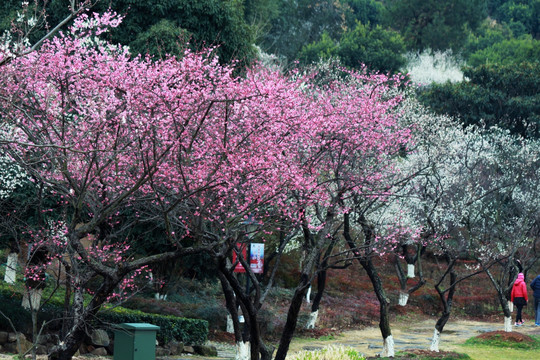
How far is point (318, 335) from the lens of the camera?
23547 mm

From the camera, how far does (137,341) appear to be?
10.5 meters

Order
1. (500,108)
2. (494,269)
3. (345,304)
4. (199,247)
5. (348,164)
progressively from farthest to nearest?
(500,108) < (494,269) < (345,304) < (348,164) < (199,247)

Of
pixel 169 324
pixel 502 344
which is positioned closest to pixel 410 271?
pixel 502 344

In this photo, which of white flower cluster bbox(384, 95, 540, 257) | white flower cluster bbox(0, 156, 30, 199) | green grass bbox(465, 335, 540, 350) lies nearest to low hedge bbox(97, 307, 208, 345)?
white flower cluster bbox(0, 156, 30, 199)

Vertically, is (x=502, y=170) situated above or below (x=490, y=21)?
below

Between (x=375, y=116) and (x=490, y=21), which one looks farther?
(x=490, y=21)

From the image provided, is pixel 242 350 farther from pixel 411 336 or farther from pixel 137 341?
pixel 411 336

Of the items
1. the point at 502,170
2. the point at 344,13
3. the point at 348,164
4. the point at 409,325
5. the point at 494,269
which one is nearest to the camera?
the point at 348,164

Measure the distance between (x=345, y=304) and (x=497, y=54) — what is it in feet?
120

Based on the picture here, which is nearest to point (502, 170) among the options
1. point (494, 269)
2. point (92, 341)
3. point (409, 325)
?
point (494, 269)

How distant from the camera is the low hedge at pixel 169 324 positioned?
1716 centimetres

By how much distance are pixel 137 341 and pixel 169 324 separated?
25.9 ft

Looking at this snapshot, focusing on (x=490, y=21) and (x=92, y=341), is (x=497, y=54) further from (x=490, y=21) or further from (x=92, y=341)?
(x=92, y=341)

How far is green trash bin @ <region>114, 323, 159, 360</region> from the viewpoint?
10.5m
